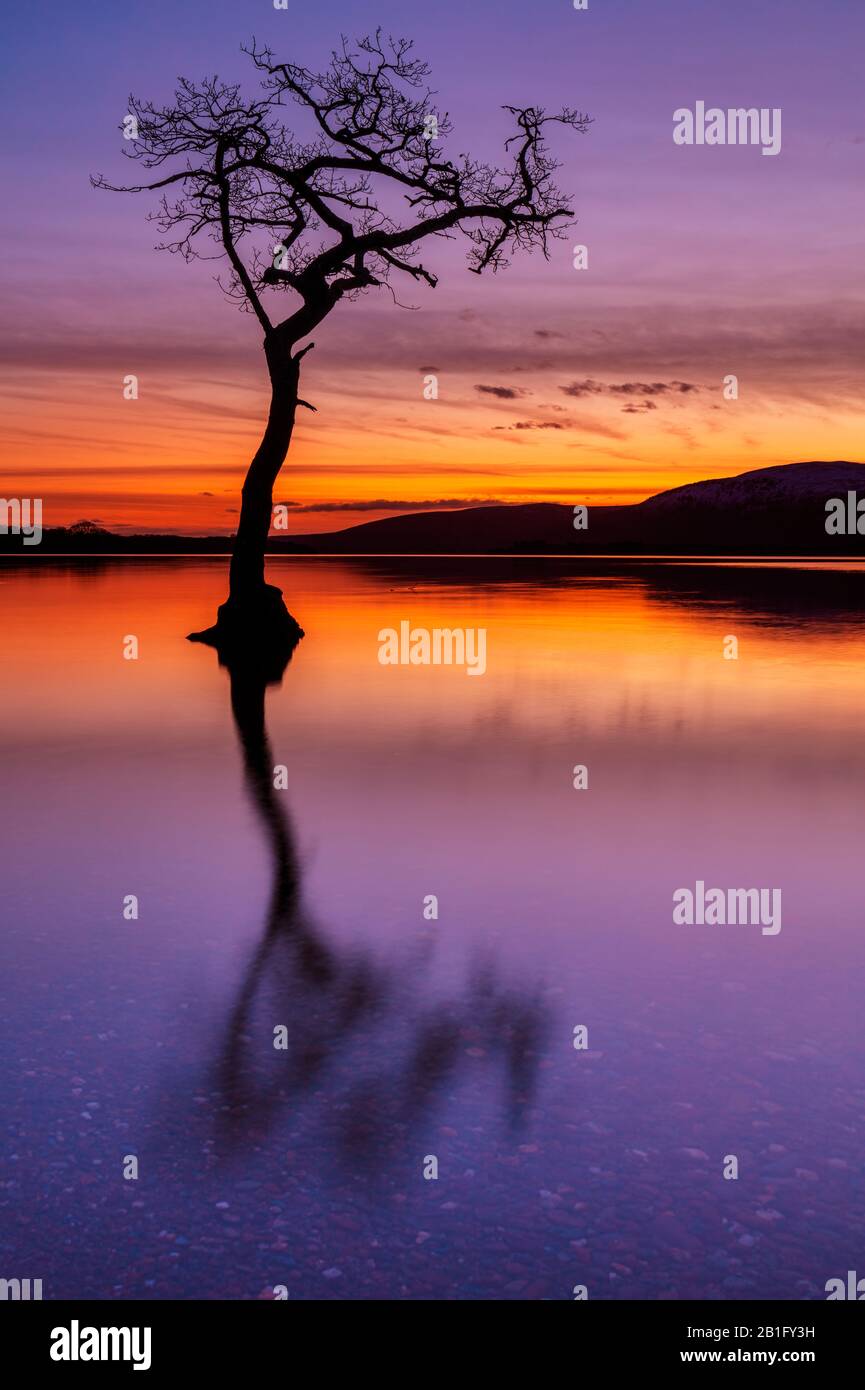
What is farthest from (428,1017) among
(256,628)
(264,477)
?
(264,477)

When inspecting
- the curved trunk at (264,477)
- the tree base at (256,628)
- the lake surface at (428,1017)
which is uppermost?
the curved trunk at (264,477)

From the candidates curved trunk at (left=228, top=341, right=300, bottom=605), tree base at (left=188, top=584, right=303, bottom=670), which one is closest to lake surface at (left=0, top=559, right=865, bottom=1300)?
tree base at (left=188, top=584, right=303, bottom=670)

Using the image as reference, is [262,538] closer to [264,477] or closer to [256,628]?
[264,477]

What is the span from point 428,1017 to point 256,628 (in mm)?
18426

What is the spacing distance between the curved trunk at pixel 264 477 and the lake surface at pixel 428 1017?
1051 centimetres

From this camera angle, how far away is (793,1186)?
3.92 m

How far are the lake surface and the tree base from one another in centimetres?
995

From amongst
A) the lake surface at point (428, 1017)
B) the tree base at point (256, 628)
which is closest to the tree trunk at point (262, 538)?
the tree base at point (256, 628)

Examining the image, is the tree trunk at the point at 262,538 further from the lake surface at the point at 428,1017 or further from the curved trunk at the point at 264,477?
the lake surface at the point at 428,1017

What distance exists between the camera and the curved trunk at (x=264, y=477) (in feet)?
74.0
